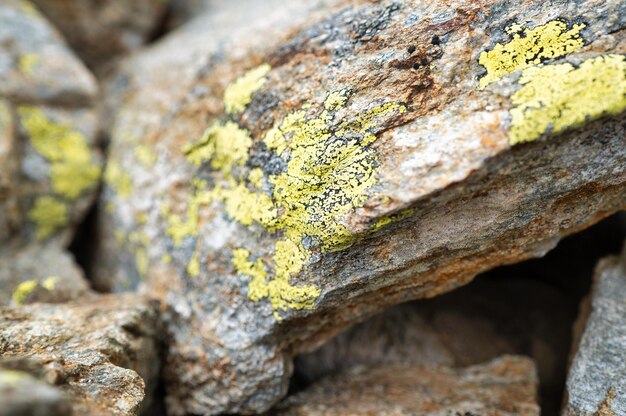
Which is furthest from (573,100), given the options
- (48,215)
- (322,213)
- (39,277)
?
(48,215)

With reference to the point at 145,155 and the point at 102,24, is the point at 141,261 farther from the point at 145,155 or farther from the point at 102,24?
the point at 102,24

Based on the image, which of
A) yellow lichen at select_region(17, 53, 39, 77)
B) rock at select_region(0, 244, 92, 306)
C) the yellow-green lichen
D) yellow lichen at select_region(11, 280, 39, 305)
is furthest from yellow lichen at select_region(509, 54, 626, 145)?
yellow lichen at select_region(17, 53, 39, 77)

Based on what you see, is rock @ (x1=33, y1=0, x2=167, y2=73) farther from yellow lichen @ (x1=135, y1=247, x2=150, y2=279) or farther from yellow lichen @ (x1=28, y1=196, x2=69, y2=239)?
yellow lichen @ (x1=135, y1=247, x2=150, y2=279)

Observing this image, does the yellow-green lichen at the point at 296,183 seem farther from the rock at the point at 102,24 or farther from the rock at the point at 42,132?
the rock at the point at 102,24

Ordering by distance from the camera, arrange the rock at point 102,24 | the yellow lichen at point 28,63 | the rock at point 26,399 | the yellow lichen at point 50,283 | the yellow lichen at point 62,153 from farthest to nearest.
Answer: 1. the rock at point 102,24
2. the yellow lichen at point 28,63
3. the yellow lichen at point 62,153
4. the yellow lichen at point 50,283
5. the rock at point 26,399

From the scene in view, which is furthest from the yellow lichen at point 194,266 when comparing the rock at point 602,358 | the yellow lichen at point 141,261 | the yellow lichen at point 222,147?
the rock at point 602,358

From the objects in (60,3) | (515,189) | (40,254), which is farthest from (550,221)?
(60,3)
